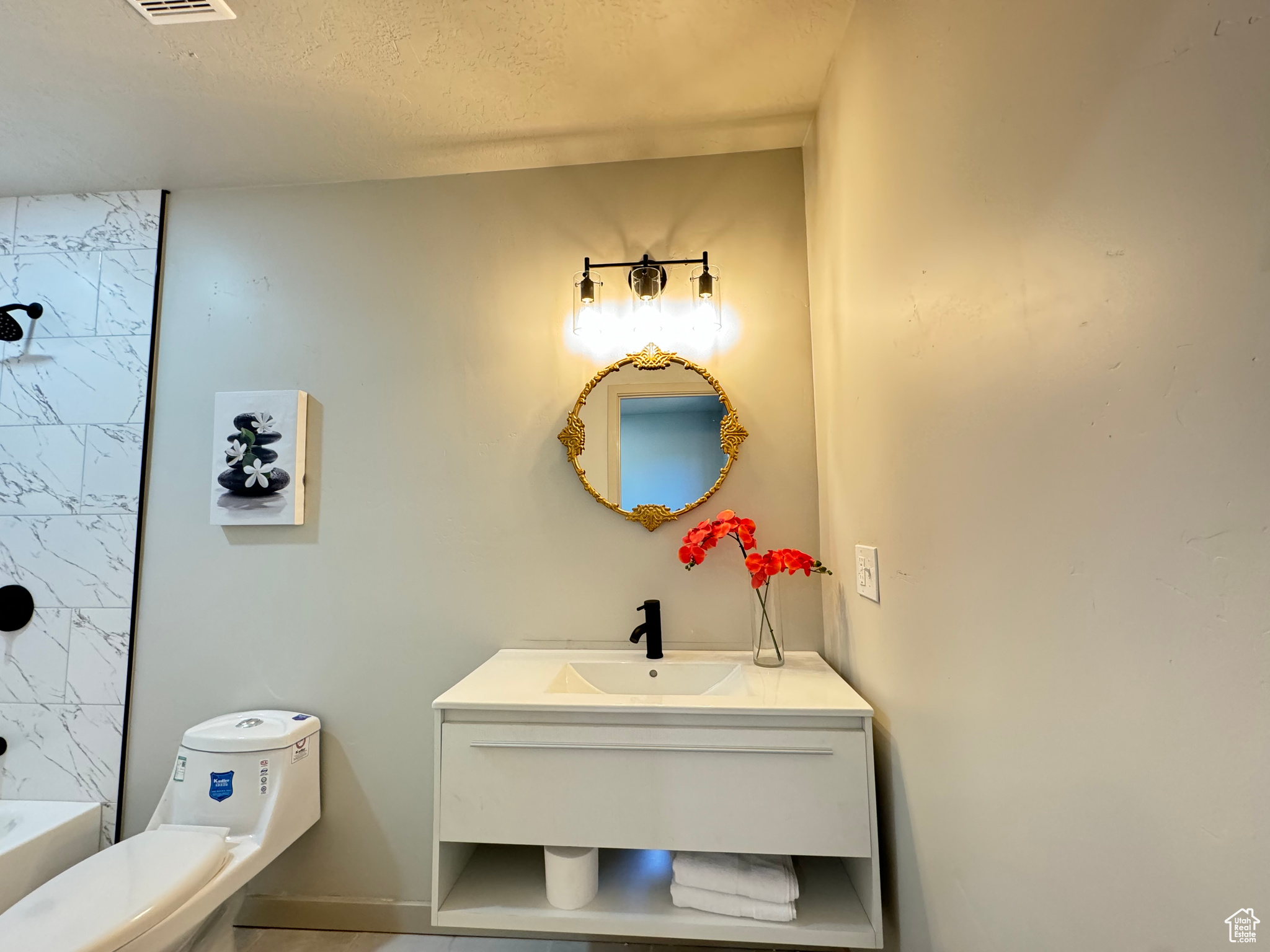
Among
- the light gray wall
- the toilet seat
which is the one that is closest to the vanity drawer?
the light gray wall

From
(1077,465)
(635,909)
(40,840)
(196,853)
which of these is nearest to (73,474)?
(40,840)

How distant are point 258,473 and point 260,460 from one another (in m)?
0.05

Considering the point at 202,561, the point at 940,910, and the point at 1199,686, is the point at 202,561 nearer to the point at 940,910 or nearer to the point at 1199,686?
the point at 940,910

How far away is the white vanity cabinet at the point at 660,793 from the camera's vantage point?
1215 millimetres

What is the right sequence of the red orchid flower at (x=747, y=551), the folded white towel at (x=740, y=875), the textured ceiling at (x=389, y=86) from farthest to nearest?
the red orchid flower at (x=747, y=551) < the textured ceiling at (x=389, y=86) < the folded white towel at (x=740, y=875)

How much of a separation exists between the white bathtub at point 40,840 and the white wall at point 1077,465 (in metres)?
2.36

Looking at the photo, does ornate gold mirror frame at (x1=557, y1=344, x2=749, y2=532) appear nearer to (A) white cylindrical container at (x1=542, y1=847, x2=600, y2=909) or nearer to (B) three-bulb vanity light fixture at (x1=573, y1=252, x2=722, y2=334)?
(B) three-bulb vanity light fixture at (x1=573, y1=252, x2=722, y2=334)

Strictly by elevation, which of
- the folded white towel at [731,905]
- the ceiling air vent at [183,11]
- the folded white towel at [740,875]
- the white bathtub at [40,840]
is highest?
the ceiling air vent at [183,11]

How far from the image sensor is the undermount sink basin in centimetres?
160

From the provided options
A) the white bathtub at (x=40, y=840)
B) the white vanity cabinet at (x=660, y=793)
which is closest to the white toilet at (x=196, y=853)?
the white bathtub at (x=40, y=840)

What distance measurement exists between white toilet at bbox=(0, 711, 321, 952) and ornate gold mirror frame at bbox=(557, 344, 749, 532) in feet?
3.93

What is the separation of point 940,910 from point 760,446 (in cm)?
120

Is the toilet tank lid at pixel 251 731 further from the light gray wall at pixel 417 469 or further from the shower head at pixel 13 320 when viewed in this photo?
the shower head at pixel 13 320

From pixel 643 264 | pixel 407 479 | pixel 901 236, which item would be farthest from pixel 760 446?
pixel 407 479
